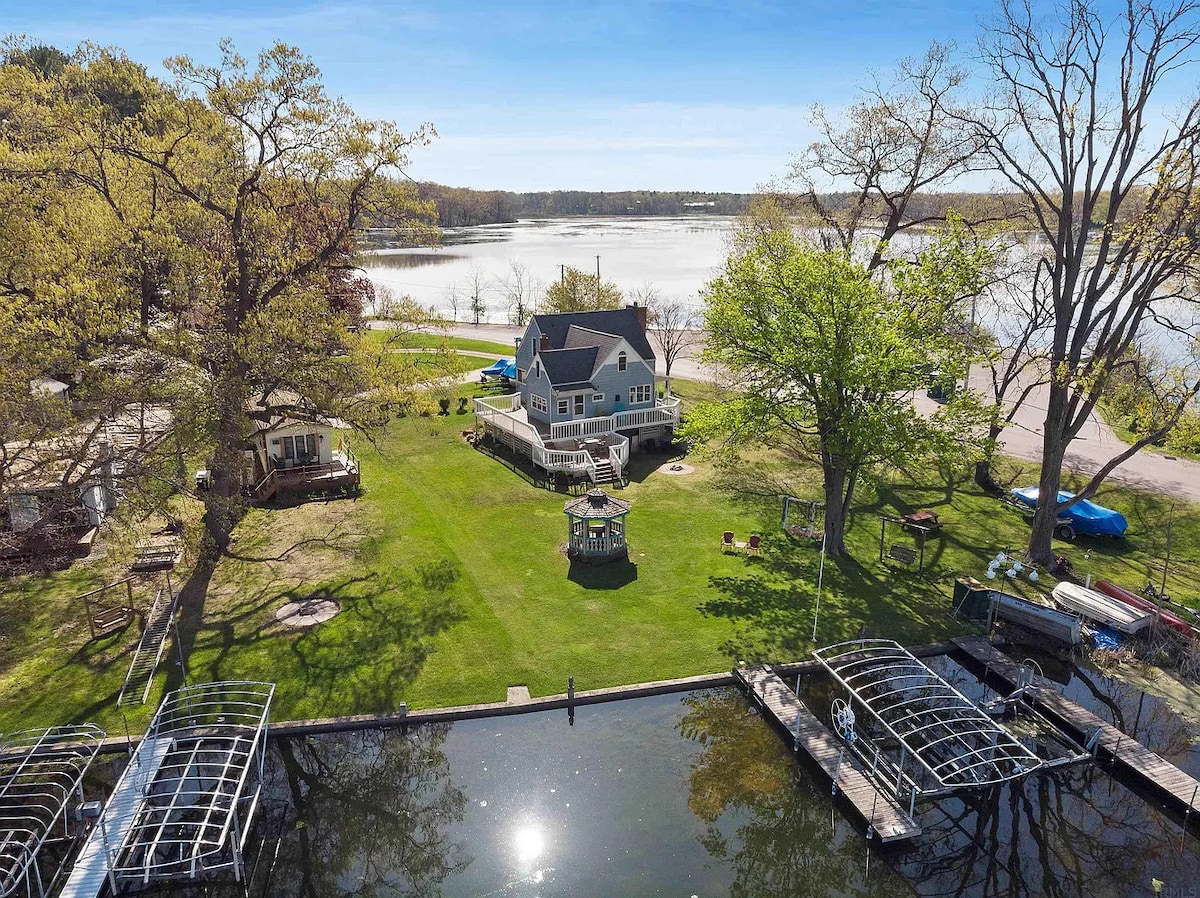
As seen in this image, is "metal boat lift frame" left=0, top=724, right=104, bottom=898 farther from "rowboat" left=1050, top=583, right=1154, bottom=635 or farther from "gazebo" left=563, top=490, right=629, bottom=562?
"rowboat" left=1050, top=583, right=1154, bottom=635

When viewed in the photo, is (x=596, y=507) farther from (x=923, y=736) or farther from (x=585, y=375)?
(x=585, y=375)

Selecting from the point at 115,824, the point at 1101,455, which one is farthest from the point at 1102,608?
the point at 115,824

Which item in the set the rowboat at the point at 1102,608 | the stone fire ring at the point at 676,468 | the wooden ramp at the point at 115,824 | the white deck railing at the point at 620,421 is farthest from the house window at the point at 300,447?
the rowboat at the point at 1102,608

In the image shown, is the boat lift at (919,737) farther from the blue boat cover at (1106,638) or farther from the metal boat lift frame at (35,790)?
the metal boat lift frame at (35,790)

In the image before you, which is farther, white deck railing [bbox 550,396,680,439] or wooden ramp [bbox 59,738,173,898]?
white deck railing [bbox 550,396,680,439]

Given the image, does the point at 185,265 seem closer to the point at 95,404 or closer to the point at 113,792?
the point at 95,404

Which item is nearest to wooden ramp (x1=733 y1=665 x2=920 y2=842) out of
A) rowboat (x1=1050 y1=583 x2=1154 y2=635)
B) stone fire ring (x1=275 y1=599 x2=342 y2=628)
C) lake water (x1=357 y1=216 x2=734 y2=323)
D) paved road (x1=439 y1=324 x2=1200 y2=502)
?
rowboat (x1=1050 y1=583 x2=1154 y2=635)
